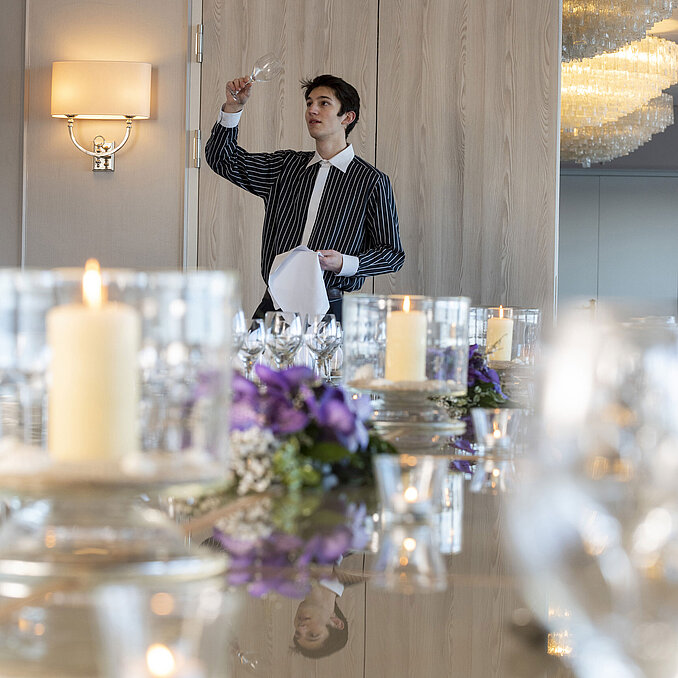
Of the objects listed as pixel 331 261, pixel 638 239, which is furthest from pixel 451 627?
pixel 638 239

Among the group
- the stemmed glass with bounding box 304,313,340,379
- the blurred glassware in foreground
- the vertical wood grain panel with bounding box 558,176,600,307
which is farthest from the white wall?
the blurred glassware in foreground

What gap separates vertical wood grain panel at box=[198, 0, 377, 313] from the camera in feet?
12.8

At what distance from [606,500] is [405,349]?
66cm

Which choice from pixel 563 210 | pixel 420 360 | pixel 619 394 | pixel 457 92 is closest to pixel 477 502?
pixel 619 394

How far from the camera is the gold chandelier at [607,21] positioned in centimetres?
453

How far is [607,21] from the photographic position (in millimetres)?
4578

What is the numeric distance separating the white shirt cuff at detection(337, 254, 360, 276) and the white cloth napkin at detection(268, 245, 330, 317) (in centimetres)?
24

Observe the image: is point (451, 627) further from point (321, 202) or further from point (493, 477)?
point (321, 202)

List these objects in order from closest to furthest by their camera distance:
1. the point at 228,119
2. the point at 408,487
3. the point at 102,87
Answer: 1. the point at 408,487
2. the point at 228,119
3. the point at 102,87

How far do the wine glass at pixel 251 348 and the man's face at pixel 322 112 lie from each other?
174cm

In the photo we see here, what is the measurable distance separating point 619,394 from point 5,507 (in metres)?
0.42

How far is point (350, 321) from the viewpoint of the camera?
3.70 ft

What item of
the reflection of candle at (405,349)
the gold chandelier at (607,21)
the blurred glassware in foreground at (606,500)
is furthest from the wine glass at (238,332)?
the gold chandelier at (607,21)

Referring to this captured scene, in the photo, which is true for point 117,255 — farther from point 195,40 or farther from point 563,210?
point 563,210
